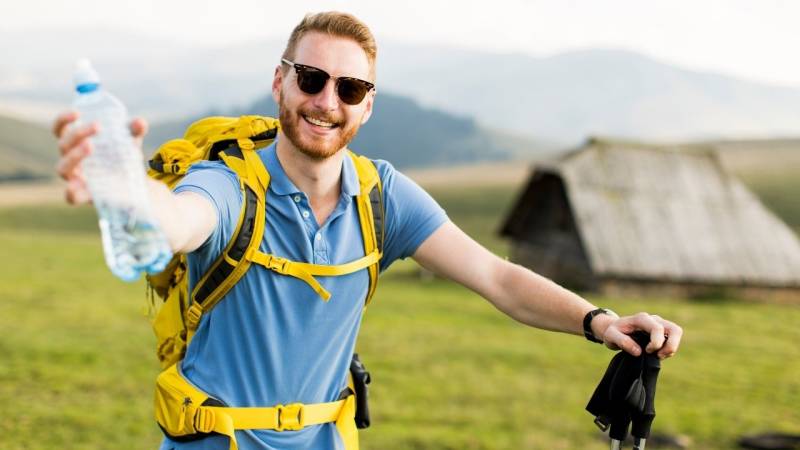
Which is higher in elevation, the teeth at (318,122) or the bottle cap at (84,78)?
the bottle cap at (84,78)

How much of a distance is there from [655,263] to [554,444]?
70.2 ft

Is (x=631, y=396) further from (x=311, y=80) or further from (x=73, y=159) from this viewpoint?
(x=73, y=159)

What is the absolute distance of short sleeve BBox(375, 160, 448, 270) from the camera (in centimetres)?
338

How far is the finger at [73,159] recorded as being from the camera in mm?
1904

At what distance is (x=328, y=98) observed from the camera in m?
3.05

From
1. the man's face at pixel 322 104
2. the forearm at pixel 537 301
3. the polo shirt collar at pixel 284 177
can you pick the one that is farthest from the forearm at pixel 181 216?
the forearm at pixel 537 301

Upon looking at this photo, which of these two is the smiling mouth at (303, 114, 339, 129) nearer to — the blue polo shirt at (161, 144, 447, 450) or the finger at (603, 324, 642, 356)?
the blue polo shirt at (161, 144, 447, 450)

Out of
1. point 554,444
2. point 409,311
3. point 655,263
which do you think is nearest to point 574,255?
point 655,263

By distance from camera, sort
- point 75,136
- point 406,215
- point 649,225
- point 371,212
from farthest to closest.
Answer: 1. point 649,225
2. point 406,215
3. point 371,212
4. point 75,136

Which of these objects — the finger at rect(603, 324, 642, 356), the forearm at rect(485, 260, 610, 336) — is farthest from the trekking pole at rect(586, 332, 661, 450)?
the forearm at rect(485, 260, 610, 336)

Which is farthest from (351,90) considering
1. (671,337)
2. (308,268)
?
(671,337)

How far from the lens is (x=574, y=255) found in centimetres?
3175

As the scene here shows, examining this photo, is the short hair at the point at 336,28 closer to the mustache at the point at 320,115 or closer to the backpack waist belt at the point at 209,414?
the mustache at the point at 320,115

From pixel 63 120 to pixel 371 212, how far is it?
152cm
